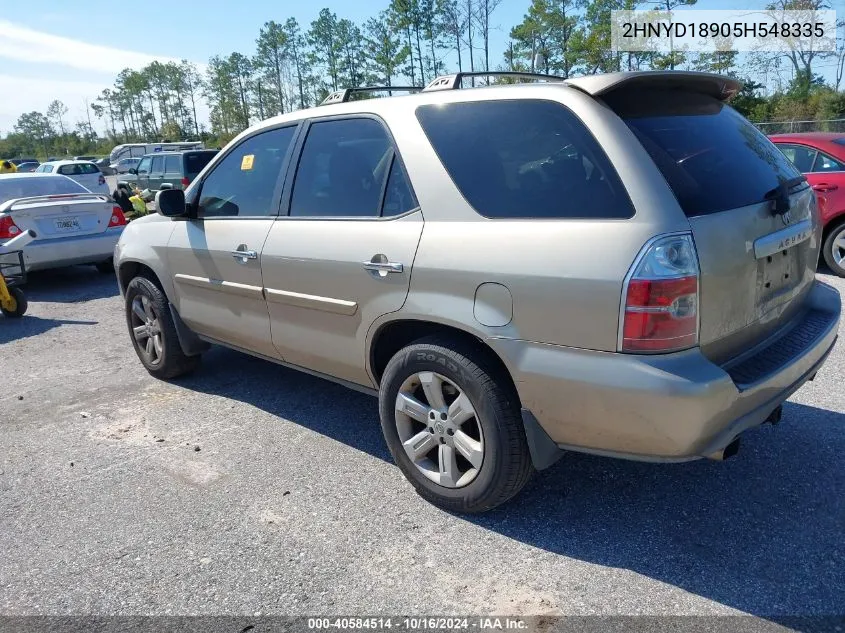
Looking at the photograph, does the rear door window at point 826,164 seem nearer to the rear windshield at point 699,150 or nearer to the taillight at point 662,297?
the rear windshield at point 699,150

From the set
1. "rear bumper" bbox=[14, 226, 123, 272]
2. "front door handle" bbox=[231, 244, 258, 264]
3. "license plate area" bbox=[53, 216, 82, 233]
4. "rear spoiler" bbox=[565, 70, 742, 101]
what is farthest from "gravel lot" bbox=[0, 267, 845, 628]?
"license plate area" bbox=[53, 216, 82, 233]

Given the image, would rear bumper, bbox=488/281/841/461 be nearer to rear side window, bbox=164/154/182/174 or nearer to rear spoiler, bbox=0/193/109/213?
rear spoiler, bbox=0/193/109/213

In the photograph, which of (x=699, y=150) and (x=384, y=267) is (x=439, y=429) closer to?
(x=384, y=267)

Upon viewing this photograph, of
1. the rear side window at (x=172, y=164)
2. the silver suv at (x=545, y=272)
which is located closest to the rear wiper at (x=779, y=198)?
the silver suv at (x=545, y=272)

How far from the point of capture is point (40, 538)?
3.08 metres

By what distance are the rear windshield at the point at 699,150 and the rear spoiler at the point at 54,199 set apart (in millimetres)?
8250

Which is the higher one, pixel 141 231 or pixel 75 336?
pixel 141 231

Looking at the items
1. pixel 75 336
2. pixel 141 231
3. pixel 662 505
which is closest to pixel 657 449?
pixel 662 505

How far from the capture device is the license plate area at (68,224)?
8641 mm

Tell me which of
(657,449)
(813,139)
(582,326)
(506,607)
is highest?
(813,139)

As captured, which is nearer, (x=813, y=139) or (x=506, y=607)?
(x=506, y=607)

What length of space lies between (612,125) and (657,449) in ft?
4.09

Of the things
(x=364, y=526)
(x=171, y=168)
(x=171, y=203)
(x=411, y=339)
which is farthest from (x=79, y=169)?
(x=364, y=526)

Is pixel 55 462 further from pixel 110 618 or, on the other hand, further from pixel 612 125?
pixel 612 125
